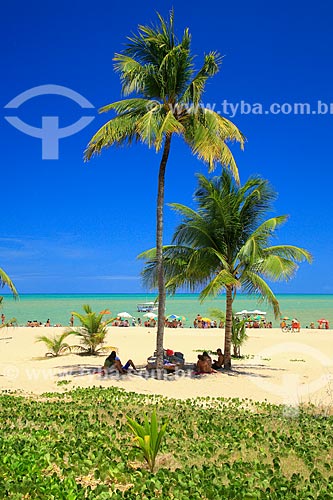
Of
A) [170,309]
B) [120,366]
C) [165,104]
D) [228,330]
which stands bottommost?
[120,366]

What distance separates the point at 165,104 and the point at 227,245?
5287mm

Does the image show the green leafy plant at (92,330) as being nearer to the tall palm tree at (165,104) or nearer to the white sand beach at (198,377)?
the white sand beach at (198,377)

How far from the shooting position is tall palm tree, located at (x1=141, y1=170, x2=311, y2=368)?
1628 centimetres

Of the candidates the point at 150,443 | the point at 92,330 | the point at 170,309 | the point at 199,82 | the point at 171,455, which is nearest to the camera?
the point at 150,443

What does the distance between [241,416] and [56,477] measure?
501 centimetres

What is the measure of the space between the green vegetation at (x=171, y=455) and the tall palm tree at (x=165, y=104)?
20.6 ft

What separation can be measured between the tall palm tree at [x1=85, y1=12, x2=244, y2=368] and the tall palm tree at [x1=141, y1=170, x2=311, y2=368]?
166 cm

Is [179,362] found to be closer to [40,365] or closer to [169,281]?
[169,281]

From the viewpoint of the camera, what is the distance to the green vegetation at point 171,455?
5266 millimetres

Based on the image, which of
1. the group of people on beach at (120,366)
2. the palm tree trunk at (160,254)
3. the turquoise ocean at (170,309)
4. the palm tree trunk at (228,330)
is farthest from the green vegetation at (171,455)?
the turquoise ocean at (170,309)

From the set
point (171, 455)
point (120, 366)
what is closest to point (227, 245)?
point (120, 366)

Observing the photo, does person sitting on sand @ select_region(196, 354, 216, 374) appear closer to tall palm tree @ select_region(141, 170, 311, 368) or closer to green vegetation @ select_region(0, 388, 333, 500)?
tall palm tree @ select_region(141, 170, 311, 368)

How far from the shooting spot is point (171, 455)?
6.69 m

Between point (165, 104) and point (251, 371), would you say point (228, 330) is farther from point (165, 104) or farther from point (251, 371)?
point (165, 104)
